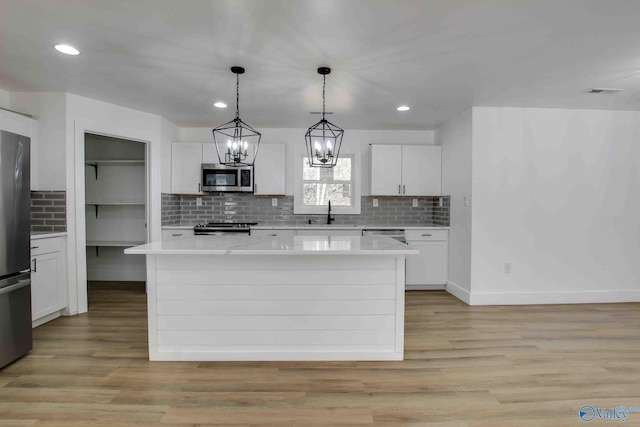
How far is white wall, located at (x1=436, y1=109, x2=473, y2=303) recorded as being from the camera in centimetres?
386

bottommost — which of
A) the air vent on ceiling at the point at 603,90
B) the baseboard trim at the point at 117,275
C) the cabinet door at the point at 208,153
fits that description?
the baseboard trim at the point at 117,275

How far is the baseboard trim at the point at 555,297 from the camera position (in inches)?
149

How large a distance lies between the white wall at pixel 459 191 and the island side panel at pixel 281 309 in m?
1.88

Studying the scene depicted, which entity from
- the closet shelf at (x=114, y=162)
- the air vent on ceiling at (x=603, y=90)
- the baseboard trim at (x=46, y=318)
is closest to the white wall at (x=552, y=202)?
the air vent on ceiling at (x=603, y=90)

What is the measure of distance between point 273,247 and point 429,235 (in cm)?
276

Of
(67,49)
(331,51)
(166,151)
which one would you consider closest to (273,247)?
(331,51)

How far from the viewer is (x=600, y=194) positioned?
3822mm

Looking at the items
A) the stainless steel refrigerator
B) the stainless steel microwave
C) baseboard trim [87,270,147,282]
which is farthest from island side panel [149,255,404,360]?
baseboard trim [87,270,147,282]

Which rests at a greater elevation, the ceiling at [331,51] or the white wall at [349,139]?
the ceiling at [331,51]

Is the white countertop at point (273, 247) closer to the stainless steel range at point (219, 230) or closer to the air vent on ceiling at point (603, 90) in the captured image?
the stainless steel range at point (219, 230)

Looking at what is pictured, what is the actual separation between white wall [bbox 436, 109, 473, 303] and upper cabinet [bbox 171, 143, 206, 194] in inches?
131

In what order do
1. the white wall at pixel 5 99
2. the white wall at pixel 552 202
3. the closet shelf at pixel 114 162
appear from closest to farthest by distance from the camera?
1. the white wall at pixel 5 99
2. the white wall at pixel 552 202
3. the closet shelf at pixel 114 162

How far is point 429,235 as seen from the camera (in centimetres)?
439

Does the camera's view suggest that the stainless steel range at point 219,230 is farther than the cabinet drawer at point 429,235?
No
